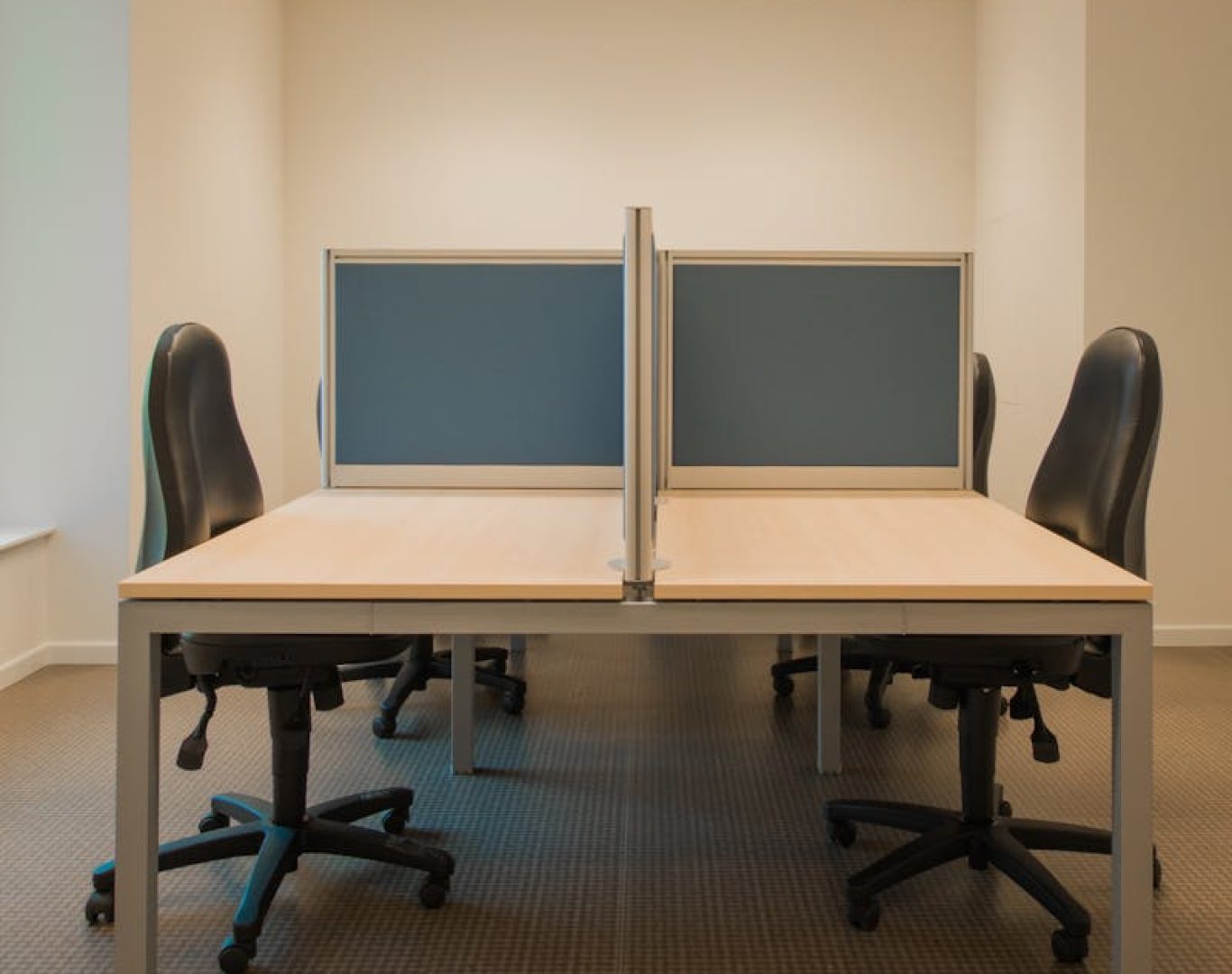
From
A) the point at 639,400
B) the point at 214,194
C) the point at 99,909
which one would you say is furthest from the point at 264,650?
the point at 214,194

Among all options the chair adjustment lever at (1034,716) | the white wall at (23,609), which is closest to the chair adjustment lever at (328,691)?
the chair adjustment lever at (1034,716)

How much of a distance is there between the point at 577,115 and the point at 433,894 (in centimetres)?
395

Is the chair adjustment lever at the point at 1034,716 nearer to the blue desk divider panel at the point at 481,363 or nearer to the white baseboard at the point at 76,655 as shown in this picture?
the blue desk divider panel at the point at 481,363

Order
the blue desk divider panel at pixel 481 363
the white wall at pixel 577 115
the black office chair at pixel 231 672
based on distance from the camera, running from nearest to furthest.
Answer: the black office chair at pixel 231 672 < the blue desk divider panel at pixel 481 363 < the white wall at pixel 577 115

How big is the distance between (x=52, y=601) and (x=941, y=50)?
4229mm

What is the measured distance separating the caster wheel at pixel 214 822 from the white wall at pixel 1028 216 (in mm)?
3106

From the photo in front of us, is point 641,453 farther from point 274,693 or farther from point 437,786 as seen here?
point 437,786

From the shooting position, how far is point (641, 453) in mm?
1775

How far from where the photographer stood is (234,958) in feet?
6.45

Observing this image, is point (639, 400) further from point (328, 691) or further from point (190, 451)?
point (190, 451)

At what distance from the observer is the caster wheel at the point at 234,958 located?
77.3 inches

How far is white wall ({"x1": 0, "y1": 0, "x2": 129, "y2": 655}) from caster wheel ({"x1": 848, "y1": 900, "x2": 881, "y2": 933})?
109 inches

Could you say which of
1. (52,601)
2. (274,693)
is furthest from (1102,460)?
(52,601)

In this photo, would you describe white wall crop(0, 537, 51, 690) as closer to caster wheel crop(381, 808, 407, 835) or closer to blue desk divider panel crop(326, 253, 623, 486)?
blue desk divider panel crop(326, 253, 623, 486)
